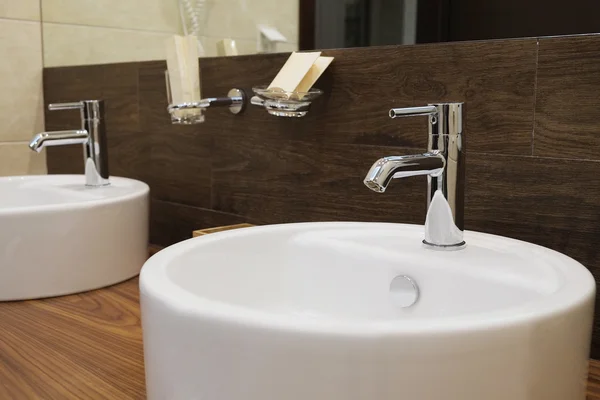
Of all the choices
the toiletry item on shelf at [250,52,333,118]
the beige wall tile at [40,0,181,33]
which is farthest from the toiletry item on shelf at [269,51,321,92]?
the beige wall tile at [40,0,181,33]

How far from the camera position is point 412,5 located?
1.04 meters

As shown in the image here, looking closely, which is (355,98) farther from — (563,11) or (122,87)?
(122,87)

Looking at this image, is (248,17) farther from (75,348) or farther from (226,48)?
(75,348)

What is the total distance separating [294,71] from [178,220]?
52cm

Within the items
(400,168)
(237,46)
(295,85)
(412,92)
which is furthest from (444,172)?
(237,46)

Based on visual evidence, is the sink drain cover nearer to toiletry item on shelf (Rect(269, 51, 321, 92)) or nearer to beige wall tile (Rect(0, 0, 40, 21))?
→ toiletry item on shelf (Rect(269, 51, 321, 92))

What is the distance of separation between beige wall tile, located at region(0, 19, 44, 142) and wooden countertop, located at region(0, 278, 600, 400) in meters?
0.68

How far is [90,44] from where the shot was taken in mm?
1641

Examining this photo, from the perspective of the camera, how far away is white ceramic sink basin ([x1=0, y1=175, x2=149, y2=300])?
→ 3.55ft

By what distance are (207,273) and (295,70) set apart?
14.6 inches

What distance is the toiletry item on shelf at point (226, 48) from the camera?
1290 millimetres

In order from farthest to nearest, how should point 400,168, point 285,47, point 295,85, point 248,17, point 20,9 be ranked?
point 20,9, point 248,17, point 285,47, point 295,85, point 400,168

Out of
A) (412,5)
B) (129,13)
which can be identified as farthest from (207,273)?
(129,13)

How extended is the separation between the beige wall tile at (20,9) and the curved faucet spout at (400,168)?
1.21m
